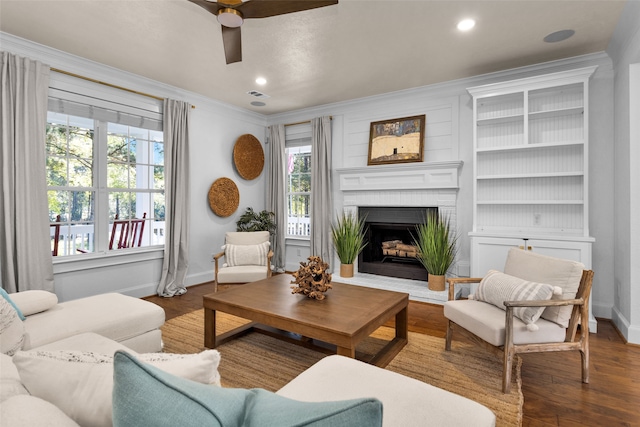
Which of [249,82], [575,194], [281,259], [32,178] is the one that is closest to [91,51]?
[32,178]

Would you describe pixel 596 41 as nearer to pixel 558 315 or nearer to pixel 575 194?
pixel 575 194

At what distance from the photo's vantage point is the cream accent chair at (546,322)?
6.77 feet

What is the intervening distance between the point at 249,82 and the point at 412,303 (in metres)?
3.40

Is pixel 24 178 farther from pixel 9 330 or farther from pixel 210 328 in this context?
pixel 210 328

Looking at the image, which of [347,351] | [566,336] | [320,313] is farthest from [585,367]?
[320,313]

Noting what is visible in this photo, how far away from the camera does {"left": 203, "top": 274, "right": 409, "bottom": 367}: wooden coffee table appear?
207 cm

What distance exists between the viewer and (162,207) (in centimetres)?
453

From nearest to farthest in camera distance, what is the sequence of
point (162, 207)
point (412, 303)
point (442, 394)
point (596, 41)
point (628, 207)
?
point (442, 394), point (628, 207), point (596, 41), point (412, 303), point (162, 207)

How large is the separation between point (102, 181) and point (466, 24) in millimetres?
4108

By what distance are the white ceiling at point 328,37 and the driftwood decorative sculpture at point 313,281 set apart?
2.05 m

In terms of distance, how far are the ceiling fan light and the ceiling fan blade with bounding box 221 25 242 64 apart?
0.41 feet

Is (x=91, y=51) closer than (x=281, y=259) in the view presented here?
Yes

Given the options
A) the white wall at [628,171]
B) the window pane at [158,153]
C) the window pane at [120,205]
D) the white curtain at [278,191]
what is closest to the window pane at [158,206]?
the window pane at [120,205]

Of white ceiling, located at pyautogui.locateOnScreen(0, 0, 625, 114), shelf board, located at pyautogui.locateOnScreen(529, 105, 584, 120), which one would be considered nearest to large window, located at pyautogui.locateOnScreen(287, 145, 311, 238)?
white ceiling, located at pyautogui.locateOnScreen(0, 0, 625, 114)
